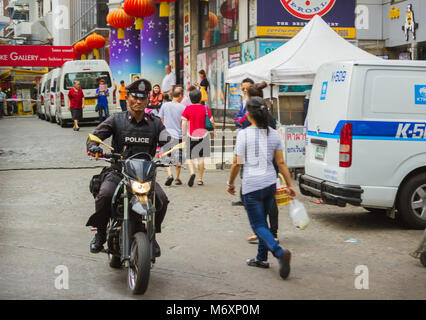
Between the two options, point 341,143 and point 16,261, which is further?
point 341,143

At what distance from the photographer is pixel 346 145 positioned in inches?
299

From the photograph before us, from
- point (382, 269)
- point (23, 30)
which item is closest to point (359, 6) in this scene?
point (382, 269)

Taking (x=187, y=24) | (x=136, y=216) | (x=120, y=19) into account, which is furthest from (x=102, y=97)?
(x=136, y=216)

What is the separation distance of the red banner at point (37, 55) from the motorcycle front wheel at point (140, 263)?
144 feet

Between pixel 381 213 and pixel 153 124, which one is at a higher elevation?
pixel 153 124

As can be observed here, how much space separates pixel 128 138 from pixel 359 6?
22.7 meters

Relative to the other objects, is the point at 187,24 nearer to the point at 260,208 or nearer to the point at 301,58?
the point at 301,58

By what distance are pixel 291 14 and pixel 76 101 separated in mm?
8625

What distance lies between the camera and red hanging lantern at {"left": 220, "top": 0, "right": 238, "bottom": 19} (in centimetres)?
2247

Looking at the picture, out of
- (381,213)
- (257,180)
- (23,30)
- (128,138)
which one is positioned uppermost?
(23,30)

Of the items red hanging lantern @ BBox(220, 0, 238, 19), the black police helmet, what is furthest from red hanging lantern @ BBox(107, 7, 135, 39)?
the black police helmet

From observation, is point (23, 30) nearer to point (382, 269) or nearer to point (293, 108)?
point (293, 108)
